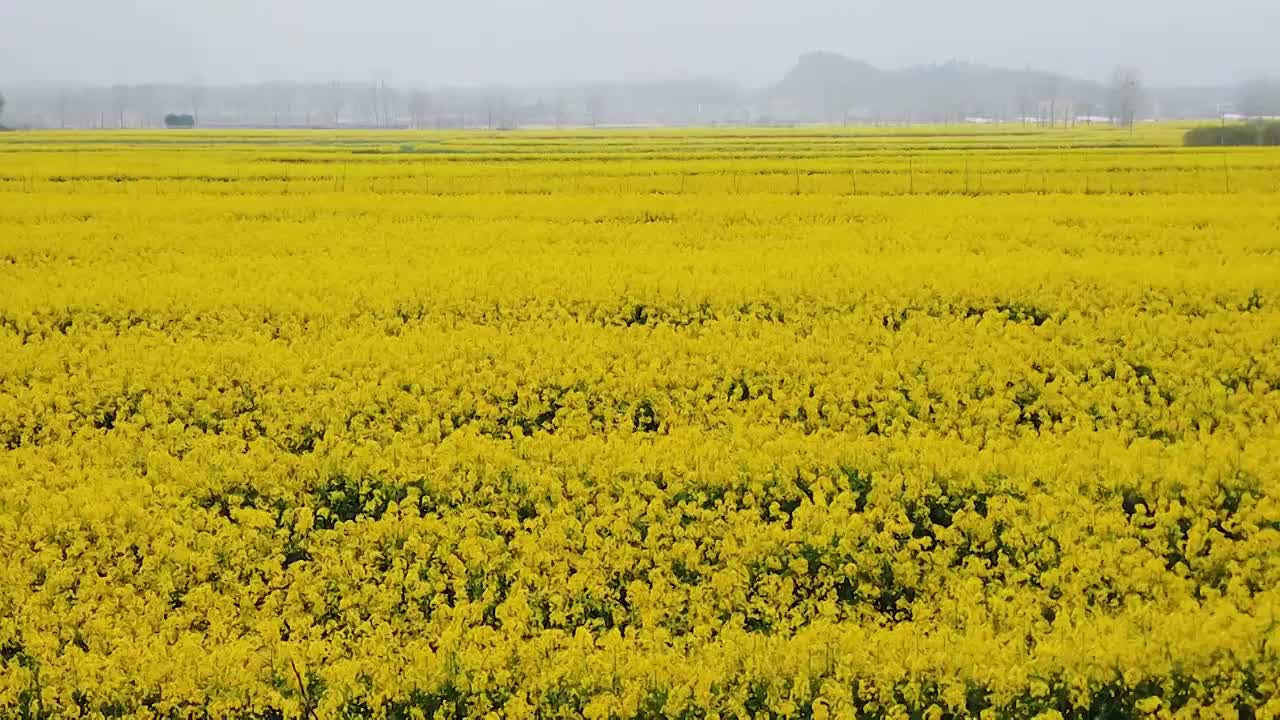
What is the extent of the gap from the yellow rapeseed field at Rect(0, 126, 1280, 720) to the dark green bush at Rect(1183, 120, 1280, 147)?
31534 millimetres

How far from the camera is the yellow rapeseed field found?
512 centimetres

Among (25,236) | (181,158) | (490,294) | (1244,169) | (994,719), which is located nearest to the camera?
(994,719)

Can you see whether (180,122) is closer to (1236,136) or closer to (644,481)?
(1236,136)

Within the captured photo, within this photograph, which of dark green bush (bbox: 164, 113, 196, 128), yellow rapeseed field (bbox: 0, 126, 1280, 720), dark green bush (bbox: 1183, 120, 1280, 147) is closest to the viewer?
yellow rapeseed field (bbox: 0, 126, 1280, 720)

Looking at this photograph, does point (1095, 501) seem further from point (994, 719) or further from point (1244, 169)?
point (1244, 169)

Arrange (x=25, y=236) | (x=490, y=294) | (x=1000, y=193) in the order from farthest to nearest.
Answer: (x=1000, y=193)
(x=25, y=236)
(x=490, y=294)

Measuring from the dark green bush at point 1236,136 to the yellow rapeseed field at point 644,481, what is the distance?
31534mm

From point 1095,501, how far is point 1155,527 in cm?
44

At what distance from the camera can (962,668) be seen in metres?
5.07

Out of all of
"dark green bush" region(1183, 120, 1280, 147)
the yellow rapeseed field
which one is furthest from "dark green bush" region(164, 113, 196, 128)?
the yellow rapeseed field

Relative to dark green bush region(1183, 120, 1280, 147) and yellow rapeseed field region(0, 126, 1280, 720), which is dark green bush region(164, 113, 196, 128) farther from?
yellow rapeseed field region(0, 126, 1280, 720)

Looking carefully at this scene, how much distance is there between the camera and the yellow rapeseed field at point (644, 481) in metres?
5.12

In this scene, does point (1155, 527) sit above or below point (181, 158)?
below

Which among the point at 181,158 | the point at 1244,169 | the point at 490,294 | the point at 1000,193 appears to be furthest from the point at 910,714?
the point at 181,158
